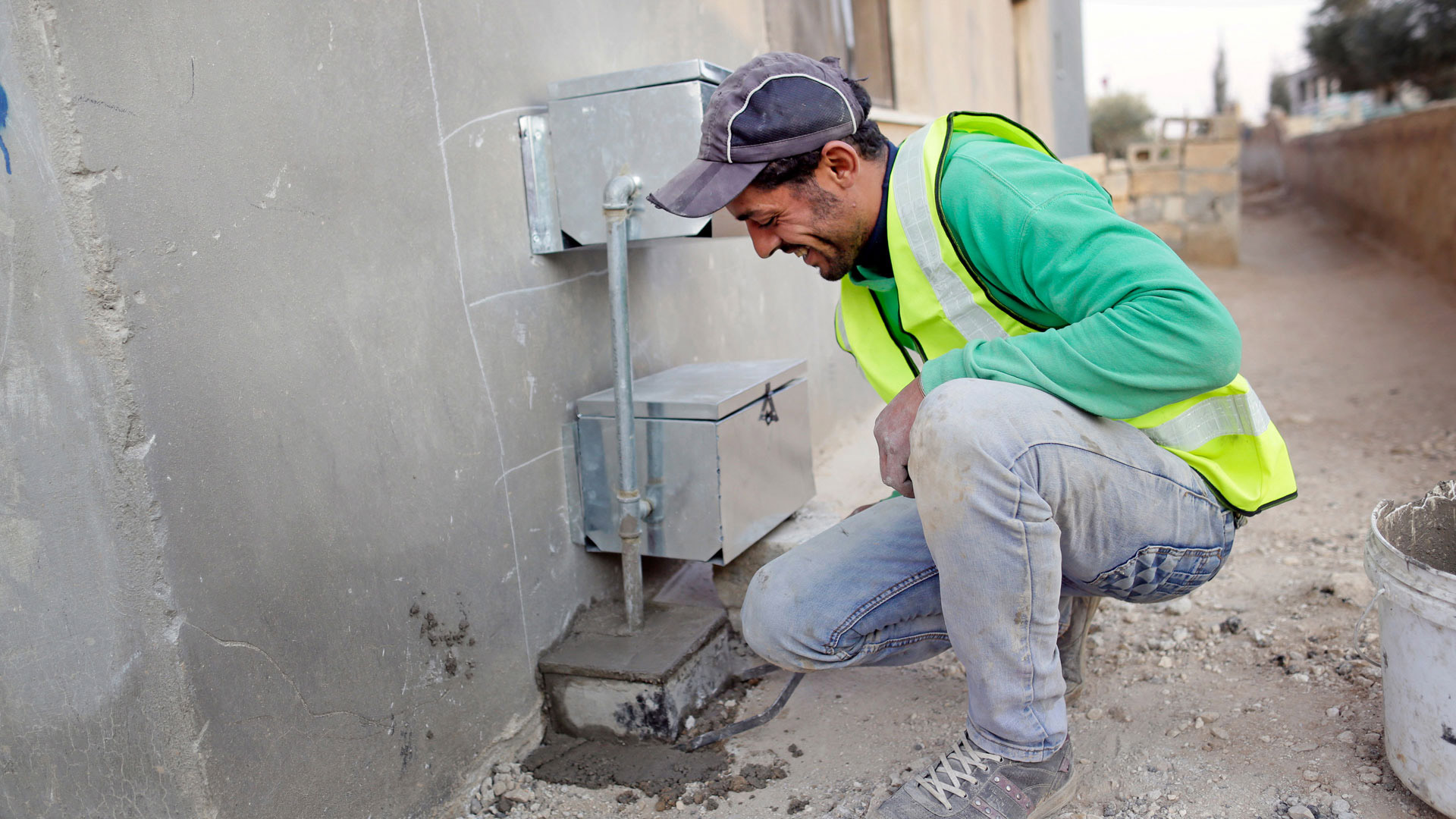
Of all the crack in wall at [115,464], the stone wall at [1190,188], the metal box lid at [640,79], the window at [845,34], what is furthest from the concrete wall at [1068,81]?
the crack in wall at [115,464]

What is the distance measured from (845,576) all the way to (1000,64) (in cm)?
689

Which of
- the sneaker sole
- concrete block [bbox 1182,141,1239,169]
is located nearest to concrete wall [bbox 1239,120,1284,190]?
concrete block [bbox 1182,141,1239,169]

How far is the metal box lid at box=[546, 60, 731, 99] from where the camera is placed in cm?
209

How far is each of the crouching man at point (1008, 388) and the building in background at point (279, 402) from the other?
→ 58cm

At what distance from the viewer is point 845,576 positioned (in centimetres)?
191

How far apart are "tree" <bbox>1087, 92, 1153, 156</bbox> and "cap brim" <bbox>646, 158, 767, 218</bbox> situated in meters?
26.3

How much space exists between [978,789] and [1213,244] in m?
11.1

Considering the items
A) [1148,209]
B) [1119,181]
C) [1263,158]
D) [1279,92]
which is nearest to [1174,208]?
[1148,209]

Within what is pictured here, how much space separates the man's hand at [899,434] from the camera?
5.50 ft

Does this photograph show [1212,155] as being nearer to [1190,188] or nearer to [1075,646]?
[1190,188]

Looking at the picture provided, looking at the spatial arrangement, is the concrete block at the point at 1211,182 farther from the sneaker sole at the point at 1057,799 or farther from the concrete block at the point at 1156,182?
the sneaker sole at the point at 1057,799

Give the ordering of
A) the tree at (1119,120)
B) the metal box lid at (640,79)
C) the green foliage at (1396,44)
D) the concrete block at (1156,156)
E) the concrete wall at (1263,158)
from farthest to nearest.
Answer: the tree at (1119,120), the green foliage at (1396,44), the concrete wall at (1263,158), the concrete block at (1156,156), the metal box lid at (640,79)

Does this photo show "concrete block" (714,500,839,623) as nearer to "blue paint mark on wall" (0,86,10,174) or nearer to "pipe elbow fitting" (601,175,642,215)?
"pipe elbow fitting" (601,175,642,215)

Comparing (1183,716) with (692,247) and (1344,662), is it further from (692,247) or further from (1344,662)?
(692,247)
